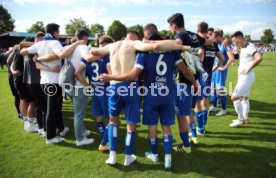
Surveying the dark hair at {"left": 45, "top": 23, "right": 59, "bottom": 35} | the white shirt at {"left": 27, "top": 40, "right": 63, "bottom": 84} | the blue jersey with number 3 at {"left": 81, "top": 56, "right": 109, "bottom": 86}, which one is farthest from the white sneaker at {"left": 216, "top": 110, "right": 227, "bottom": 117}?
the dark hair at {"left": 45, "top": 23, "right": 59, "bottom": 35}

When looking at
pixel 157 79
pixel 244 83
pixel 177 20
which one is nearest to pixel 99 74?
pixel 157 79

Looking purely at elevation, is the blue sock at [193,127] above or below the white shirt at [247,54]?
below

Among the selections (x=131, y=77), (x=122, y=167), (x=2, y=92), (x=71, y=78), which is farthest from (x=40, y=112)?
(x=2, y=92)

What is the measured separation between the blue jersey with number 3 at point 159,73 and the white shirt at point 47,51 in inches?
81.8

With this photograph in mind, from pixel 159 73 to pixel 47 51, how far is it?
102 inches

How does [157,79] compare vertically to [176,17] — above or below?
below

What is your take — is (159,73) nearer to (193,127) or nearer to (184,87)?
(184,87)

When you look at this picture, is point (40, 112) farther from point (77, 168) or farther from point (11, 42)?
point (11, 42)

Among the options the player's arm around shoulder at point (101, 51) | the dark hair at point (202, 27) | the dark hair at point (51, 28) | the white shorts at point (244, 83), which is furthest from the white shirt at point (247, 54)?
the dark hair at point (51, 28)

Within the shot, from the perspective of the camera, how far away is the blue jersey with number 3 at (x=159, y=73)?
12.8 ft

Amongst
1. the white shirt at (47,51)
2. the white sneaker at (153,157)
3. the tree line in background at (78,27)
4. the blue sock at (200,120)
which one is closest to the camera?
the white sneaker at (153,157)

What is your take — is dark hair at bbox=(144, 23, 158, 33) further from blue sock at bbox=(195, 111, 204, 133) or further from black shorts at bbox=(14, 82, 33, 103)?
black shorts at bbox=(14, 82, 33, 103)

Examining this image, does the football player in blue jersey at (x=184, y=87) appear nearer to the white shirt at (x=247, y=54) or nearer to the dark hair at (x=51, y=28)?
the white shirt at (x=247, y=54)

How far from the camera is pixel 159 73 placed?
4.00 m
